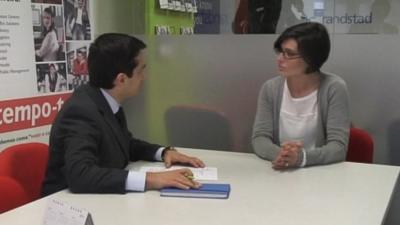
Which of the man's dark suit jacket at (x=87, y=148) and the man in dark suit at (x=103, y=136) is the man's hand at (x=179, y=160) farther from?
A: the man's dark suit jacket at (x=87, y=148)

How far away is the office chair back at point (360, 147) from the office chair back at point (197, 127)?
0.84 metres

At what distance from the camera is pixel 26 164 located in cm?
195

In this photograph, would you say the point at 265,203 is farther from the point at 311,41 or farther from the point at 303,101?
the point at 311,41

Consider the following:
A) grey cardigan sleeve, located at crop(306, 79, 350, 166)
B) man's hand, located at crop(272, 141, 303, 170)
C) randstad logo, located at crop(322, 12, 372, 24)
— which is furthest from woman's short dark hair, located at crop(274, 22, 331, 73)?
randstad logo, located at crop(322, 12, 372, 24)

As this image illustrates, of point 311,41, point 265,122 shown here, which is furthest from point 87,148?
point 311,41

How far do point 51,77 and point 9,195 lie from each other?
1271 millimetres

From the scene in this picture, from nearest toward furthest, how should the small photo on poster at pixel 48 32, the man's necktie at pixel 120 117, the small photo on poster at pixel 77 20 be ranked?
the man's necktie at pixel 120 117 < the small photo on poster at pixel 48 32 < the small photo on poster at pixel 77 20

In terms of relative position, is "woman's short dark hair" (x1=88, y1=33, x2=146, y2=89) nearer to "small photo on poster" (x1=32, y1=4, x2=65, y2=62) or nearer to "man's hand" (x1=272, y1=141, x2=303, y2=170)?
"man's hand" (x1=272, y1=141, x2=303, y2=170)

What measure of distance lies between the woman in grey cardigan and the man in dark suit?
465 millimetres

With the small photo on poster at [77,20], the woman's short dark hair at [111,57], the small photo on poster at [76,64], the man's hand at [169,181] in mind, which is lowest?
the man's hand at [169,181]

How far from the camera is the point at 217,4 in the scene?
12.1 feet

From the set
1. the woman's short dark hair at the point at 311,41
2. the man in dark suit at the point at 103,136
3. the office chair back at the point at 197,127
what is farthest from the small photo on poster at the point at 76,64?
the woman's short dark hair at the point at 311,41

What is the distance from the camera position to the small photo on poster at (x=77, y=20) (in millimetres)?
2779

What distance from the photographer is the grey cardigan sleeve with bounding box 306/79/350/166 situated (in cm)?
202
